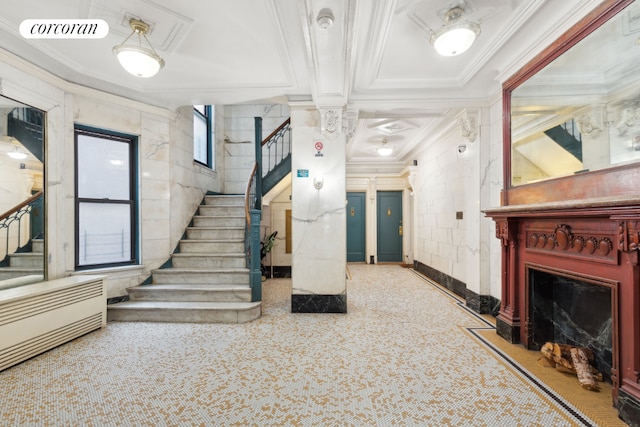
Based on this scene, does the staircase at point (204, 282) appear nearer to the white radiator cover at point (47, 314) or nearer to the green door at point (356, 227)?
the white radiator cover at point (47, 314)

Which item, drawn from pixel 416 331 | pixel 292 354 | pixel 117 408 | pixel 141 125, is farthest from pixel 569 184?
pixel 141 125

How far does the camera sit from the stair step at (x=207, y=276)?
428 cm

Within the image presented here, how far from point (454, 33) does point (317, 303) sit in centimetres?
344

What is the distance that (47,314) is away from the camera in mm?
2865

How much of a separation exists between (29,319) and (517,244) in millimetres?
4945

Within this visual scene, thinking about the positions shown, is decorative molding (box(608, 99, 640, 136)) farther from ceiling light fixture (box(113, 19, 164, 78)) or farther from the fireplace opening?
ceiling light fixture (box(113, 19, 164, 78))

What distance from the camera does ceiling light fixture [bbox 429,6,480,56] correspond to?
2.33m

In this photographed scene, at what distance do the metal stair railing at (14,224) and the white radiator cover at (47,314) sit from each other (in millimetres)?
452

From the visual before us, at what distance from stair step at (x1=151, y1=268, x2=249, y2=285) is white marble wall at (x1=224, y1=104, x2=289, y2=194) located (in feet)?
10.0

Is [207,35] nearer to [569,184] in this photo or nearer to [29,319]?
[29,319]

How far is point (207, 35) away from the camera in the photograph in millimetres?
2830

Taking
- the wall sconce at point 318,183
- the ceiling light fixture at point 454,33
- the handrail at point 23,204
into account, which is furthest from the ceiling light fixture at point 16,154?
the ceiling light fixture at point 454,33

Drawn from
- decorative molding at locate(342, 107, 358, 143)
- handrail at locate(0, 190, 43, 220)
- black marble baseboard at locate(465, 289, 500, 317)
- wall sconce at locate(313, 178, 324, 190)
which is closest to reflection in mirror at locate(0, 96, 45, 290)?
handrail at locate(0, 190, 43, 220)

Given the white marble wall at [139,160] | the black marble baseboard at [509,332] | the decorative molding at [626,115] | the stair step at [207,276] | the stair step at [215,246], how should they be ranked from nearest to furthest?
the decorative molding at [626,115] → the black marble baseboard at [509,332] → the white marble wall at [139,160] → the stair step at [207,276] → the stair step at [215,246]
